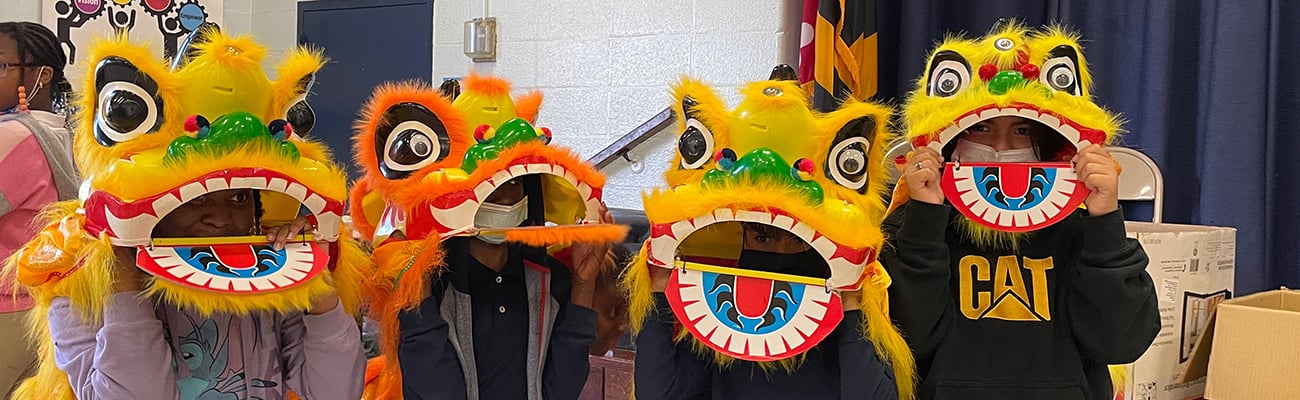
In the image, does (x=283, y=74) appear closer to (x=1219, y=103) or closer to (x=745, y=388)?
(x=745, y=388)

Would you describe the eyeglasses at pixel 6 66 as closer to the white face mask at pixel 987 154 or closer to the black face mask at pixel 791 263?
the black face mask at pixel 791 263

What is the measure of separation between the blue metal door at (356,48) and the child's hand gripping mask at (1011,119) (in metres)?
2.73

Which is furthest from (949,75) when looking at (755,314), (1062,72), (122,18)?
(122,18)

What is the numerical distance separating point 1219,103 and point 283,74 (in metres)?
2.27

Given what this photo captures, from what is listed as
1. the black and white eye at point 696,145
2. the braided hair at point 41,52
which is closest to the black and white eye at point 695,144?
the black and white eye at point 696,145

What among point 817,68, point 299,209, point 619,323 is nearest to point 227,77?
point 299,209

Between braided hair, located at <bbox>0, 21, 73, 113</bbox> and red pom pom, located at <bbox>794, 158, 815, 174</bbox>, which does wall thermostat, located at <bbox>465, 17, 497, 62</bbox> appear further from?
red pom pom, located at <bbox>794, 158, 815, 174</bbox>

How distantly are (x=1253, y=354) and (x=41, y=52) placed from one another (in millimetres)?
2735

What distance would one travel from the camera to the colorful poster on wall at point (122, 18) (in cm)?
360

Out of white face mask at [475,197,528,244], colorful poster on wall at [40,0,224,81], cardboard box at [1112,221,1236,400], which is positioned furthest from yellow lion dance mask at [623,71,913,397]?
colorful poster on wall at [40,0,224,81]

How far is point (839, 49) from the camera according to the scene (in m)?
3.07

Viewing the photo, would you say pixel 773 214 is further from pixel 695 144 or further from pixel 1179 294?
pixel 1179 294

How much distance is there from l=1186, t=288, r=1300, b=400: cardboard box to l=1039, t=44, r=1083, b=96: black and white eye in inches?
40.4

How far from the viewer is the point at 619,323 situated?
175cm
